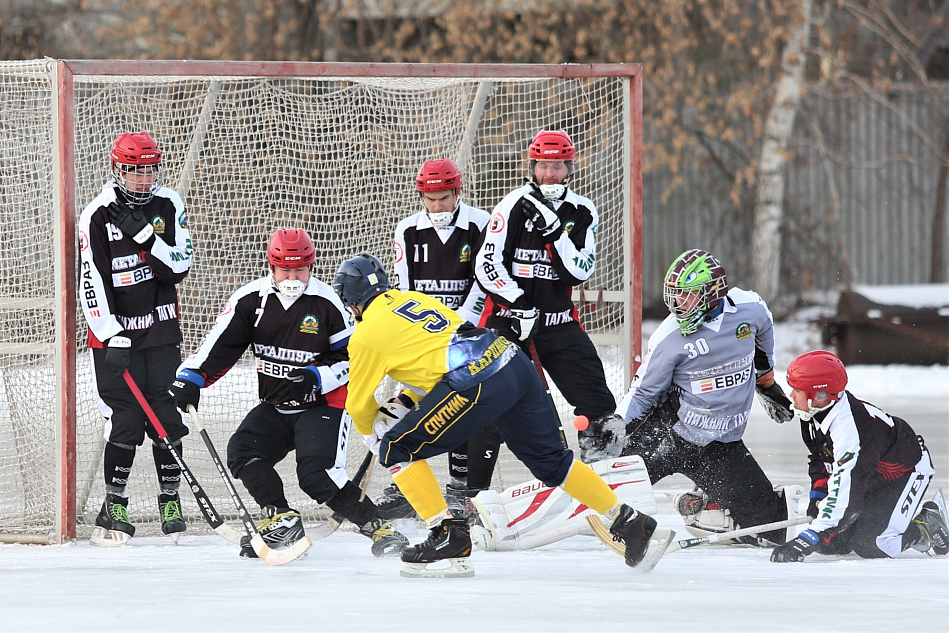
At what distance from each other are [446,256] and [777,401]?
55.7 inches

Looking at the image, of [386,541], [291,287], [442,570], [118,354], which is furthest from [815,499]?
[118,354]

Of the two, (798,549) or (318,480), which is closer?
(798,549)

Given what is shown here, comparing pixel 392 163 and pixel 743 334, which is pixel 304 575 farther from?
pixel 392 163

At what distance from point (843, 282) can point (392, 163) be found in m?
6.38

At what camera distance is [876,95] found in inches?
392

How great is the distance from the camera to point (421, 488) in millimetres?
3432

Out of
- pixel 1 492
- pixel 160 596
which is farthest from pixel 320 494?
pixel 1 492

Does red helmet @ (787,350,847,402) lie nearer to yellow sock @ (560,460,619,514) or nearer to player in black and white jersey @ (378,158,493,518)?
yellow sock @ (560,460,619,514)

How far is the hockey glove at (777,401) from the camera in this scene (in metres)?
4.32

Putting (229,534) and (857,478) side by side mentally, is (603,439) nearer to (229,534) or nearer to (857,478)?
(857,478)

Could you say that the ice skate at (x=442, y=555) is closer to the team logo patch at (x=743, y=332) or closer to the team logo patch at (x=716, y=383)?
the team logo patch at (x=716, y=383)

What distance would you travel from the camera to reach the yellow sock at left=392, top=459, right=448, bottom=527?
3.42 metres

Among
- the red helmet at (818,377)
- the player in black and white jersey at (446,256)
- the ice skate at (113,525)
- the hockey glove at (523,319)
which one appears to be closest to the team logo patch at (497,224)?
the player in black and white jersey at (446,256)

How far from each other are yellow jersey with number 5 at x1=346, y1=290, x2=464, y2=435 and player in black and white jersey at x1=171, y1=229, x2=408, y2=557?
0.57m
